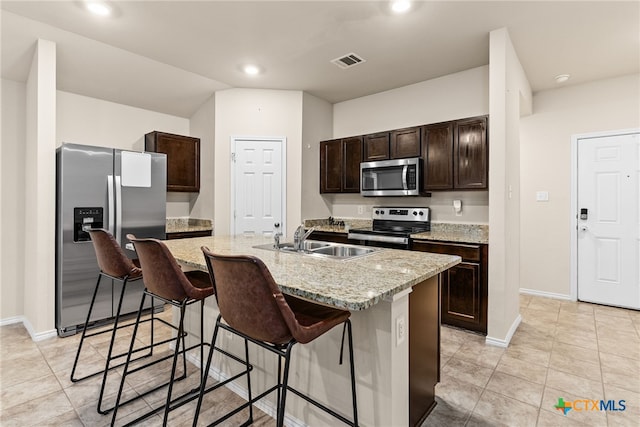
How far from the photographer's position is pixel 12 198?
3.38 meters

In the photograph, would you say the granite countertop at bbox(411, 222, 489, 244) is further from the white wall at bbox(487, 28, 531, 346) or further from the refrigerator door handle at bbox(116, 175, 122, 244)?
the refrigerator door handle at bbox(116, 175, 122, 244)

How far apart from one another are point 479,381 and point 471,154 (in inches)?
82.0

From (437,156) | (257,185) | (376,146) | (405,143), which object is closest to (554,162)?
(437,156)

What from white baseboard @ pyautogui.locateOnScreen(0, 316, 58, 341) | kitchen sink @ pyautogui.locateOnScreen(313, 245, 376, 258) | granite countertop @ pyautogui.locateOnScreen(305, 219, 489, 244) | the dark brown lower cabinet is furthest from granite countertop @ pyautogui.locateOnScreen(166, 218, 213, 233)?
the dark brown lower cabinet

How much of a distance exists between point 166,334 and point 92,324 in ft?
2.63

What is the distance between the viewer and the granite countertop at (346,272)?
114 centimetres

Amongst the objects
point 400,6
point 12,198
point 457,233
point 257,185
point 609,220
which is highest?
point 400,6

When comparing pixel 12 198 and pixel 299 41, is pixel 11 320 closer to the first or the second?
pixel 12 198

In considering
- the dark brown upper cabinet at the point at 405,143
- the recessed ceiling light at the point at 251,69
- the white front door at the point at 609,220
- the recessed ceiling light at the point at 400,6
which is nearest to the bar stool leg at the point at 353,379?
the recessed ceiling light at the point at 400,6

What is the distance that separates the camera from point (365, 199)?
178 inches

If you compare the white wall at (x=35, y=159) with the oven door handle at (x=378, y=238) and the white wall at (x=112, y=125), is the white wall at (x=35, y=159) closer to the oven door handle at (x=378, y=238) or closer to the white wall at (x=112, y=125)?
the white wall at (x=112, y=125)

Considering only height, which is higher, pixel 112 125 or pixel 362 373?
pixel 112 125

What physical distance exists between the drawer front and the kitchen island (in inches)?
48.6

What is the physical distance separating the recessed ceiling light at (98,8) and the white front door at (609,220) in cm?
505
